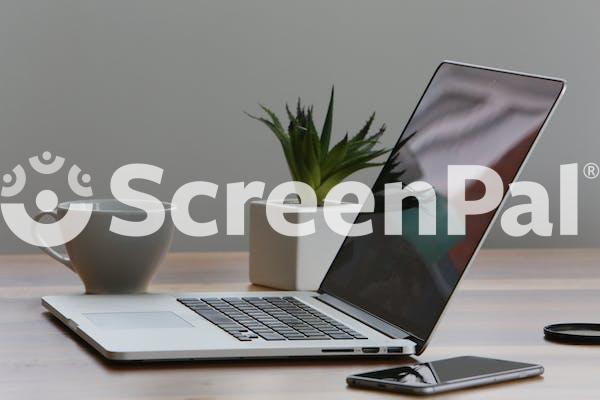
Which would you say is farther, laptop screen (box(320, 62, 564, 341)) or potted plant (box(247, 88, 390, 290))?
potted plant (box(247, 88, 390, 290))

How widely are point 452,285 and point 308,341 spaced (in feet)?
0.45

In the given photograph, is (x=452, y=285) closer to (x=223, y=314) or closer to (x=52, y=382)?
(x=223, y=314)

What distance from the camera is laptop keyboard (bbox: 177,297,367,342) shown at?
91 centimetres

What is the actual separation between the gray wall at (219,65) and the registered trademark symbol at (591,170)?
0.71ft

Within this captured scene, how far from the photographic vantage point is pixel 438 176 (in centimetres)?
104

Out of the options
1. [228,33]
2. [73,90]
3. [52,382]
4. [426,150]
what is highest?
[228,33]

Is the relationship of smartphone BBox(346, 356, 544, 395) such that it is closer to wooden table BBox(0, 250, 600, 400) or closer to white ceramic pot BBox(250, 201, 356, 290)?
wooden table BBox(0, 250, 600, 400)

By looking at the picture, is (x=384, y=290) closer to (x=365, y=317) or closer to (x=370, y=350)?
(x=365, y=317)

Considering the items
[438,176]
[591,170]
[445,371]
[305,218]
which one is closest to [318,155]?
[305,218]

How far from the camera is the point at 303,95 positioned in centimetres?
237

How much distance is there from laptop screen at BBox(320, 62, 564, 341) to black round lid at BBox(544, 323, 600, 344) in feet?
0.45

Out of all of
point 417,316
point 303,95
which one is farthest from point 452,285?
point 303,95

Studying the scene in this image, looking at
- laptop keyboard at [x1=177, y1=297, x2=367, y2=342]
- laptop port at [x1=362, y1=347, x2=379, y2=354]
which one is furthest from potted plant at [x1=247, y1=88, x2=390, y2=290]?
laptop port at [x1=362, y1=347, x2=379, y2=354]

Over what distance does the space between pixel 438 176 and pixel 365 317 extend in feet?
0.54
